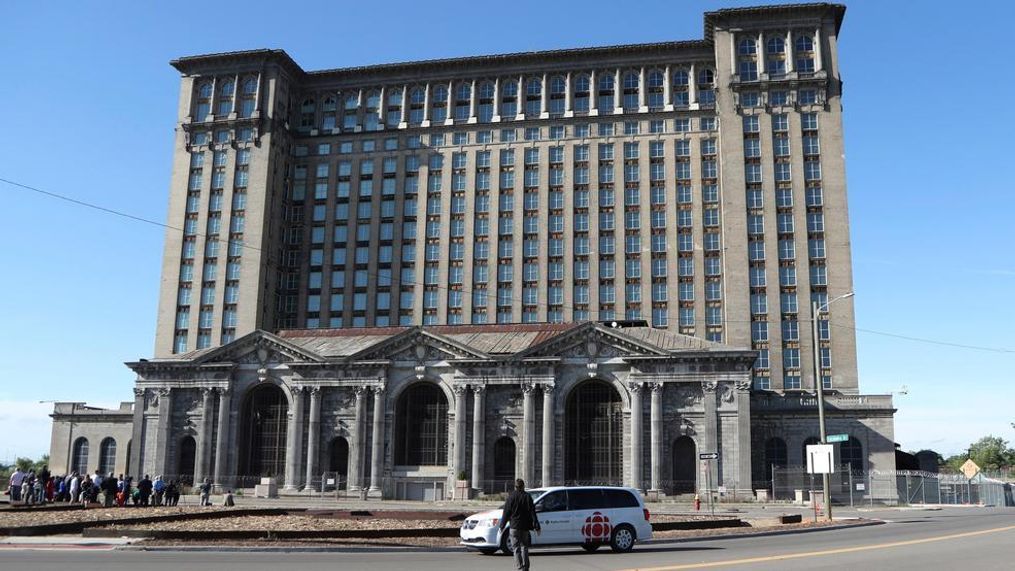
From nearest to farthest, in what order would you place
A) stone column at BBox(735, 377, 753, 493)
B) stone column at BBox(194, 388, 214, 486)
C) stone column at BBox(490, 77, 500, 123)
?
stone column at BBox(735, 377, 753, 493) < stone column at BBox(194, 388, 214, 486) < stone column at BBox(490, 77, 500, 123)

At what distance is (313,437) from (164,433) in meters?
13.5

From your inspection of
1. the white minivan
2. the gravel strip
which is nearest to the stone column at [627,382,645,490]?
the gravel strip

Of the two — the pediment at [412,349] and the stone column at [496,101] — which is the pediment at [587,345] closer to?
the pediment at [412,349]

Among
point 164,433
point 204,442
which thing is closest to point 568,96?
point 204,442

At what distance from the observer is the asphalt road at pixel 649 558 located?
20.3 m

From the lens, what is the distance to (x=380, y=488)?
227 ft

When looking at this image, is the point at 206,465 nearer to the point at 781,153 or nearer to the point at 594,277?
the point at 594,277

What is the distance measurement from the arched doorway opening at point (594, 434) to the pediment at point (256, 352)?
2239 centimetres

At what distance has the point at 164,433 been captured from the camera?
75.3 m

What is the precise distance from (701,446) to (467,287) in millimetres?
47224

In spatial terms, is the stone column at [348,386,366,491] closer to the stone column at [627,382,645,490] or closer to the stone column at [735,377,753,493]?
the stone column at [627,382,645,490]

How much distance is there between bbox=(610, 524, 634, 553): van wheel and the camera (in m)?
25.8

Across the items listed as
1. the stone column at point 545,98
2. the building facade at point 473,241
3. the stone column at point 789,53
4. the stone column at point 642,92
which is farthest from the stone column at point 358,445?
the stone column at point 789,53

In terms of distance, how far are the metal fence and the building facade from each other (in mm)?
3097
